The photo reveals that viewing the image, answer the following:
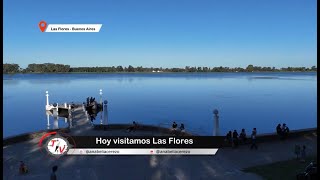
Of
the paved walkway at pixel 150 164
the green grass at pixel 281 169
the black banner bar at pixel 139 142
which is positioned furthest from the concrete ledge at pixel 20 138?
the green grass at pixel 281 169

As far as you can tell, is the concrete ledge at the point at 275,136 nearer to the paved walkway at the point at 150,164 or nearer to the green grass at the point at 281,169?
the paved walkway at the point at 150,164

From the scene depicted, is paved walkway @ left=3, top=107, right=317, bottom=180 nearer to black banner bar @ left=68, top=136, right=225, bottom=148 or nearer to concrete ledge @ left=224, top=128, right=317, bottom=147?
concrete ledge @ left=224, top=128, right=317, bottom=147

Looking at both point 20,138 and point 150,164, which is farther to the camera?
point 20,138

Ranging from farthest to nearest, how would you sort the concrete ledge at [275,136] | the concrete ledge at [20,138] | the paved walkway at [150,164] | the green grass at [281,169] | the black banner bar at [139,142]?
the concrete ledge at [20,138]
the concrete ledge at [275,136]
the paved walkway at [150,164]
the green grass at [281,169]
the black banner bar at [139,142]

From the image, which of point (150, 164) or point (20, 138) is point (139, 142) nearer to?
point (150, 164)

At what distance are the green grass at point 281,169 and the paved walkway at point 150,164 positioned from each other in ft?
1.90

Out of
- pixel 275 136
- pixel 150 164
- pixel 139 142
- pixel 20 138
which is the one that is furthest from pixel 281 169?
pixel 20 138

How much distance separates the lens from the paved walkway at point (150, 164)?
15.4 m

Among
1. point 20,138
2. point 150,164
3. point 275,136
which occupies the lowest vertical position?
point 150,164

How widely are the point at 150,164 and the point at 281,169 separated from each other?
6.14 meters

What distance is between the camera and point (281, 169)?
1580 cm

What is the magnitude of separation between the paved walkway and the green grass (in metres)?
0.58

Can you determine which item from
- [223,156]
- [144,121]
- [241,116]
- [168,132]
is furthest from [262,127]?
[223,156]

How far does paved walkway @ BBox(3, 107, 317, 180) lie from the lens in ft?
50.4
